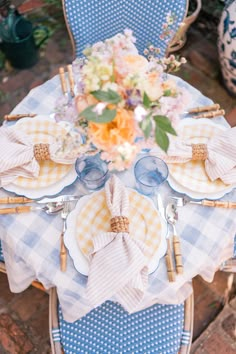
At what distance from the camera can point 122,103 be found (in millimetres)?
1074

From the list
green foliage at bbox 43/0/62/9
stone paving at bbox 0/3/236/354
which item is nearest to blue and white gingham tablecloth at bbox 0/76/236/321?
stone paving at bbox 0/3/236/354

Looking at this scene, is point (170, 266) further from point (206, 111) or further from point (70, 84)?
point (70, 84)

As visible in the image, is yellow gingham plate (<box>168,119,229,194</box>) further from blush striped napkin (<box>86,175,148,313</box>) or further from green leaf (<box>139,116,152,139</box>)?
green leaf (<box>139,116,152,139</box>)

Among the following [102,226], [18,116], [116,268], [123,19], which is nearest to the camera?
[116,268]

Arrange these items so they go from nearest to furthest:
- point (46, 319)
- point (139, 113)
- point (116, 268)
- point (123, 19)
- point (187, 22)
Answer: point (139, 113) → point (116, 268) → point (123, 19) → point (46, 319) → point (187, 22)

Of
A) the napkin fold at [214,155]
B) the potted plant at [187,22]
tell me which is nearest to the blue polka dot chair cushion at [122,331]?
the napkin fold at [214,155]

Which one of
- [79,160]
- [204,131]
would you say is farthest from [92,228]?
[204,131]

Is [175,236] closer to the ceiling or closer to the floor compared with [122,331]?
closer to the ceiling

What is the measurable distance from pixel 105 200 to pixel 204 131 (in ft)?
1.50

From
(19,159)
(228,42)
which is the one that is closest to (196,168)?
(19,159)

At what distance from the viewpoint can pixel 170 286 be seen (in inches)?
52.9

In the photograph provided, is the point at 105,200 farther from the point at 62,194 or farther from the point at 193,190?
the point at 193,190

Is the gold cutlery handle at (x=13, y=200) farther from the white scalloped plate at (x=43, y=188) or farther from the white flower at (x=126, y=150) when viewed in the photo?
the white flower at (x=126, y=150)

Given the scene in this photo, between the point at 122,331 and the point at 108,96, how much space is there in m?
0.89
